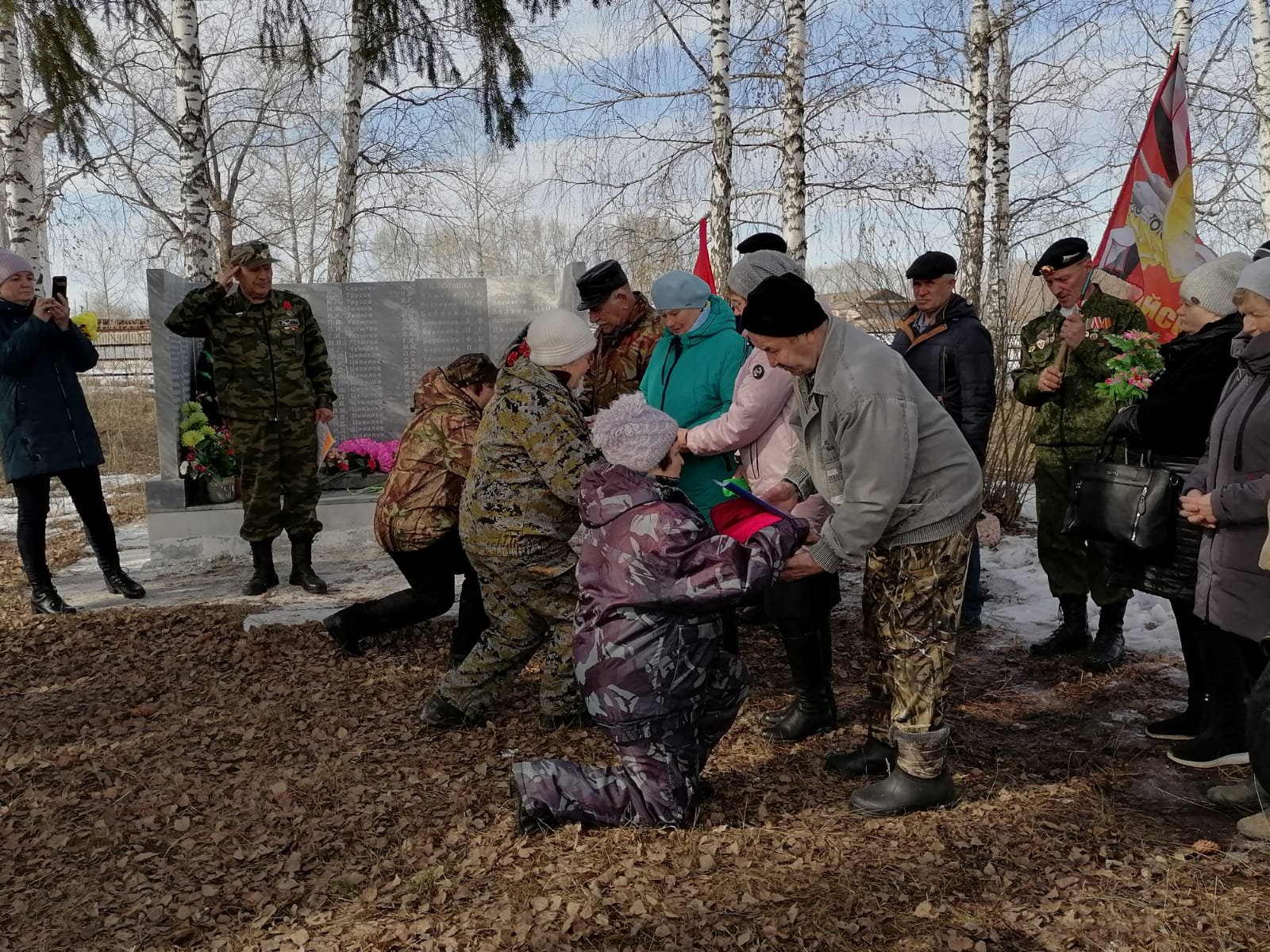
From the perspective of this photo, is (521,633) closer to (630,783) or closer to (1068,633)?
(630,783)

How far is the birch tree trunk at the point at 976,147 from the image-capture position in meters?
9.99

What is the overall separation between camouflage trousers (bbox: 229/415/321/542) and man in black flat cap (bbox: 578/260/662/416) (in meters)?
2.38

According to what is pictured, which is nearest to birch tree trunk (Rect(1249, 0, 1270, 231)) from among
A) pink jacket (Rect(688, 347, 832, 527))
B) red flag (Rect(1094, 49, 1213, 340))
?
red flag (Rect(1094, 49, 1213, 340))

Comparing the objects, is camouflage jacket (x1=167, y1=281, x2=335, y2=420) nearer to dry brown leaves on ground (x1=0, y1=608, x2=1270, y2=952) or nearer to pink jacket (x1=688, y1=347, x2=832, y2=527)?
dry brown leaves on ground (x1=0, y1=608, x2=1270, y2=952)

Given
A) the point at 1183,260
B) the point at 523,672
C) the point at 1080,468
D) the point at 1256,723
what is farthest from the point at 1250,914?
the point at 1183,260


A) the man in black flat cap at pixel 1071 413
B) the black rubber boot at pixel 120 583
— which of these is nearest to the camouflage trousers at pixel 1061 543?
the man in black flat cap at pixel 1071 413

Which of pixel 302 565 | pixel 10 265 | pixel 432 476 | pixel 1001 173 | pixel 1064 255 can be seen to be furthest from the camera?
pixel 1001 173

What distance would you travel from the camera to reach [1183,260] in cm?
510

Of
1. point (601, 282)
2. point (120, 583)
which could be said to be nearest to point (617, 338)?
point (601, 282)

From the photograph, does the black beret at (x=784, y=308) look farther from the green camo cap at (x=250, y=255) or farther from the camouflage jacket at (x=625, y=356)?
the green camo cap at (x=250, y=255)

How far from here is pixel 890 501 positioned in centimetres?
299

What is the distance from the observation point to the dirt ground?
9.04 ft

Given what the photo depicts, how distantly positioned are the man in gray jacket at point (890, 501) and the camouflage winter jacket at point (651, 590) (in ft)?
0.79

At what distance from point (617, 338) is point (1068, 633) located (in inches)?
110
